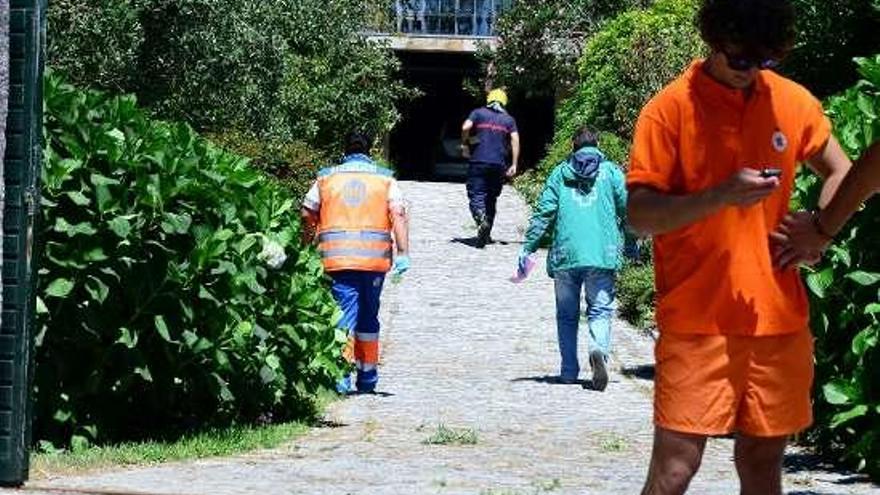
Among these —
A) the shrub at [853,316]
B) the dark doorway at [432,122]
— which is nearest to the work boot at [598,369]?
the shrub at [853,316]

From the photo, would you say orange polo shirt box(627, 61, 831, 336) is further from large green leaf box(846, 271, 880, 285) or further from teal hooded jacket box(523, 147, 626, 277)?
teal hooded jacket box(523, 147, 626, 277)

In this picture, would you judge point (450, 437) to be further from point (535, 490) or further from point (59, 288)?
point (59, 288)

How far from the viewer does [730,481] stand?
832cm

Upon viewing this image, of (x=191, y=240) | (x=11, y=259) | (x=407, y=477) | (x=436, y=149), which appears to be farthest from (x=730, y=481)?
(x=436, y=149)

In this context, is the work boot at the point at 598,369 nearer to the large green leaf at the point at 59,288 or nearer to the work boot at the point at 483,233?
the large green leaf at the point at 59,288

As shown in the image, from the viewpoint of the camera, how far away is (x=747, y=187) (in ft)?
15.1

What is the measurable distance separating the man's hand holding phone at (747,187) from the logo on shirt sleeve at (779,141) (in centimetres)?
28

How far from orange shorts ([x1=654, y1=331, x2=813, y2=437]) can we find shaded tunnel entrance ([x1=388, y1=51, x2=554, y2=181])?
89.9 ft

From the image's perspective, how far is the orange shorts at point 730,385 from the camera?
15.8ft

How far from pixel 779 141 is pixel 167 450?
4.49 metres

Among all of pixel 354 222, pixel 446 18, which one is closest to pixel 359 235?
pixel 354 222

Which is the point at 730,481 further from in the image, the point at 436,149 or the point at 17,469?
the point at 436,149

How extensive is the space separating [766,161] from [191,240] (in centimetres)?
442

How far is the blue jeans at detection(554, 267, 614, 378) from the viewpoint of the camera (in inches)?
494
